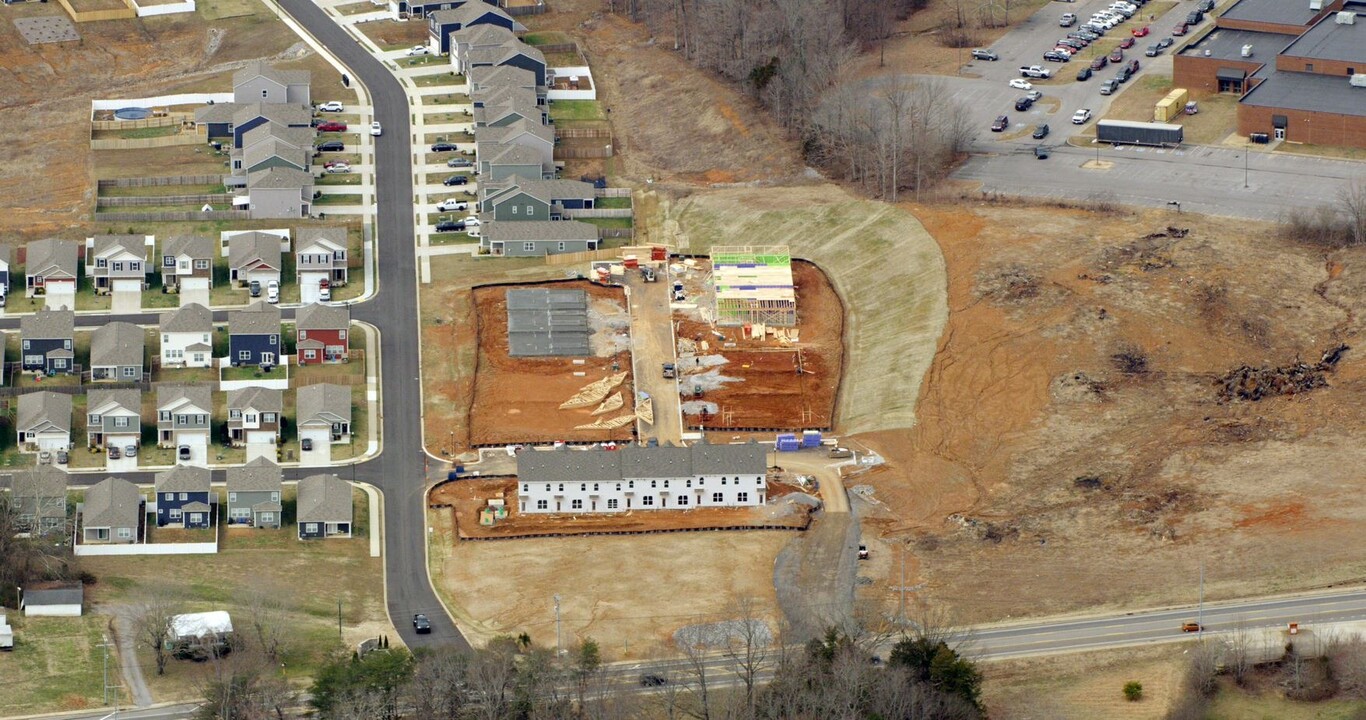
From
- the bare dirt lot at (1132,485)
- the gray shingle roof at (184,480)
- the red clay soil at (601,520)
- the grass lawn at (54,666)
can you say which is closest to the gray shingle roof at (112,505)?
the gray shingle roof at (184,480)

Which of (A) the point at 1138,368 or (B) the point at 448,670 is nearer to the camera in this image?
(B) the point at 448,670

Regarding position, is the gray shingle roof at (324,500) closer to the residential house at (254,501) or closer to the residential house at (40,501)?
the residential house at (254,501)

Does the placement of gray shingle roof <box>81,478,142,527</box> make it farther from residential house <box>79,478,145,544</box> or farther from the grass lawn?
the grass lawn

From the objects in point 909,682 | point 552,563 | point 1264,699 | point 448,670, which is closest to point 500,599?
point 552,563

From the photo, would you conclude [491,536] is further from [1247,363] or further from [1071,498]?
[1247,363]

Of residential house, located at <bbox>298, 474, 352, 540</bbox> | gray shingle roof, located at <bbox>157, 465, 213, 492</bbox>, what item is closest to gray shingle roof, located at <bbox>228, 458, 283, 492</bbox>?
gray shingle roof, located at <bbox>157, 465, 213, 492</bbox>
